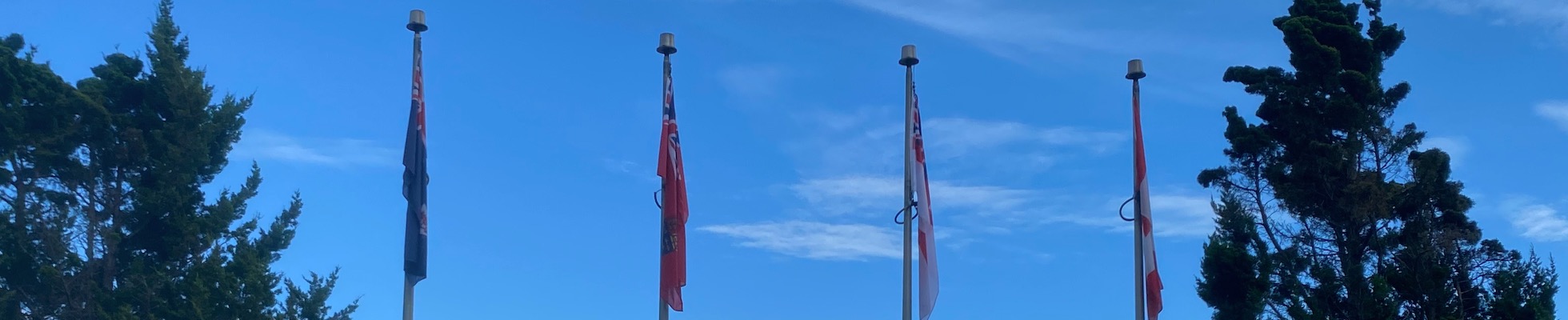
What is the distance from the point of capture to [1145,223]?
74.4 feet

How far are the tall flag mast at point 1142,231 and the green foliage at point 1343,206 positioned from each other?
526 cm

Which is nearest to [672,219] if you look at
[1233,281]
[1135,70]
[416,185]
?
[416,185]

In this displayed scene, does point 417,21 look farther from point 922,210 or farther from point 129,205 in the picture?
point 129,205

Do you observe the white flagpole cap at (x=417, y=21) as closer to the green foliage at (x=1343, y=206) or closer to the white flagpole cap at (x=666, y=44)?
the white flagpole cap at (x=666, y=44)

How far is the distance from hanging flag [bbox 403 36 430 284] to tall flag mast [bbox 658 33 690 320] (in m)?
3.32

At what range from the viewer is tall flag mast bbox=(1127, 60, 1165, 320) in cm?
2228

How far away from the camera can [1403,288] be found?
27312 millimetres

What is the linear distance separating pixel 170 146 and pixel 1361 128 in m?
26.0

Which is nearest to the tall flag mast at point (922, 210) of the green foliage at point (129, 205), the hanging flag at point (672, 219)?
the hanging flag at point (672, 219)

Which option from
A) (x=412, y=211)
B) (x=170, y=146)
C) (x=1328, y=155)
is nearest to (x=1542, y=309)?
(x=1328, y=155)

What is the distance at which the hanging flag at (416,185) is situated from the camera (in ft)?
62.2

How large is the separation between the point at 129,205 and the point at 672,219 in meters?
18.7

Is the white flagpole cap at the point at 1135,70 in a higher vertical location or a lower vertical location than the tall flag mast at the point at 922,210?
higher

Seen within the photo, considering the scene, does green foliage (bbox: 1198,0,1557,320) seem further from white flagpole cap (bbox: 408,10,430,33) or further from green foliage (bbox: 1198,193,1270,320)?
white flagpole cap (bbox: 408,10,430,33)
